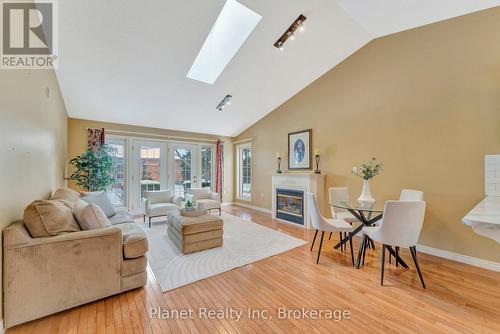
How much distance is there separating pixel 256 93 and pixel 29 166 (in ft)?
13.0

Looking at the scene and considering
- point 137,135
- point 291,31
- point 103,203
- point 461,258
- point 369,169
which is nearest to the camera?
point 461,258

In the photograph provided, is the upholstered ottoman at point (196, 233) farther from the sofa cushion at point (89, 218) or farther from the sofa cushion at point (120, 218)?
the sofa cushion at point (89, 218)

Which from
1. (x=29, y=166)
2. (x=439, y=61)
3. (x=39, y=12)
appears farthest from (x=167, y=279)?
(x=439, y=61)

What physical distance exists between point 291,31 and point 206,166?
14.8 feet

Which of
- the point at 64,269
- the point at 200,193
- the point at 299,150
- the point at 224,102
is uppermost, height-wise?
the point at 224,102

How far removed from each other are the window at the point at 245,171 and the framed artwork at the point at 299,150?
172 cm

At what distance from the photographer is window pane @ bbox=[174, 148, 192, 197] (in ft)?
19.4

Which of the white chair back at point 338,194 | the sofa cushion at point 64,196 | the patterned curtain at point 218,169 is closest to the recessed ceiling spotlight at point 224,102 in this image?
the patterned curtain at point 218,169

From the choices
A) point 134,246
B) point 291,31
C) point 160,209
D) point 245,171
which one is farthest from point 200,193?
point 291,31

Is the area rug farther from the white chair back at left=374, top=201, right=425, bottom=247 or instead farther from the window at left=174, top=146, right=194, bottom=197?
the window at left=174, top=146, right=194, bottom=197

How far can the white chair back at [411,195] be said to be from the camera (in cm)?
278

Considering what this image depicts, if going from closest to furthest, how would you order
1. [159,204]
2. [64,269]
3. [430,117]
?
[64,269] < [430,117] < [159,204]

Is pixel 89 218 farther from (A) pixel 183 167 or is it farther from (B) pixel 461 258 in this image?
(B) pixel 461 258

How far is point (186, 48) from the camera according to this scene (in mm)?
3141
